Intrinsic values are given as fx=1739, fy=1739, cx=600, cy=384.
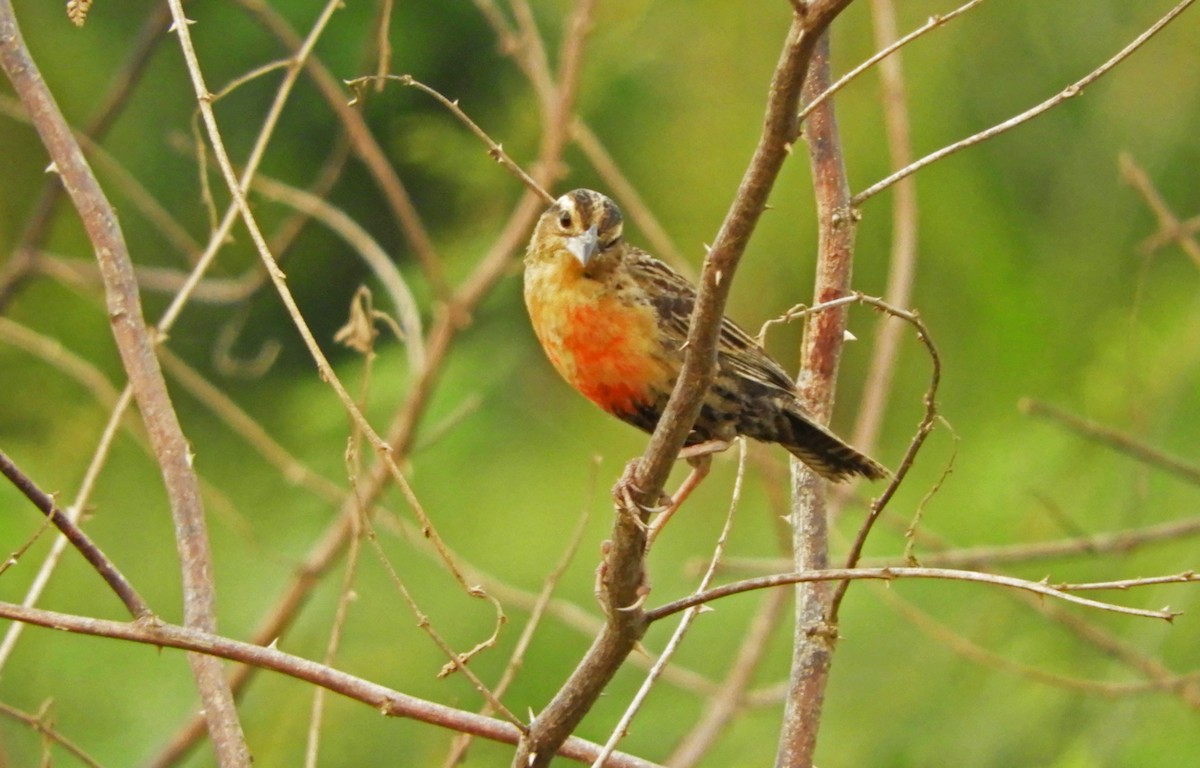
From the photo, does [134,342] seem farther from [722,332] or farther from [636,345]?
[722,332]

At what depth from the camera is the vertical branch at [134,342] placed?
2.87m

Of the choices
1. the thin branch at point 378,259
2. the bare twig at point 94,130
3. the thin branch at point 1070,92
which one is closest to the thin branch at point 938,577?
the thin branch at point 1070,92

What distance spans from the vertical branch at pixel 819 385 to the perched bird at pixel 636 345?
21 centimetres

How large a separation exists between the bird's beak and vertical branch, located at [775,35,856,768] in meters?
0.55

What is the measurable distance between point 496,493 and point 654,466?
585cm

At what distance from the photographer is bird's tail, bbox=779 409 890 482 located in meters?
3.60

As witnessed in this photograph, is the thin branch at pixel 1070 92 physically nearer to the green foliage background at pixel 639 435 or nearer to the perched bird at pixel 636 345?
the perched bird at pixel 636 345

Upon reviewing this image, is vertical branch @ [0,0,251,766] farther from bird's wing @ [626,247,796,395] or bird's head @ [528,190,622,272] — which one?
bird's wing @ [626,247,796,395]

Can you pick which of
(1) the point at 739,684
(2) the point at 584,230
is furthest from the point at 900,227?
(1) the point at 739,684

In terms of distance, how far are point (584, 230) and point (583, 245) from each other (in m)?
0.14

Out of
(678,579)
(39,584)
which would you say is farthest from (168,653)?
(39,584)

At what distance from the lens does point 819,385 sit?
3369mm

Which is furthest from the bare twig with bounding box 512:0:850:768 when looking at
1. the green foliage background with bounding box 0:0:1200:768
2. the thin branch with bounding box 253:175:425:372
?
the green foliage background with bounding box 0:0:1200:768

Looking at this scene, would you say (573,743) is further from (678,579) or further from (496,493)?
(496,493)
